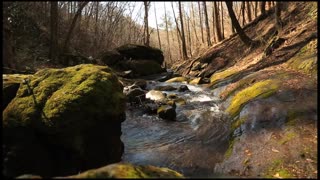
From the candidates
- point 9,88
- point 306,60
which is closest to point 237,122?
point 306,60

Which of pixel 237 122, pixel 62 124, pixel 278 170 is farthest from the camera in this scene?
pixel 237 122

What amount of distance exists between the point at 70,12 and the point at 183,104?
2024 centimetres

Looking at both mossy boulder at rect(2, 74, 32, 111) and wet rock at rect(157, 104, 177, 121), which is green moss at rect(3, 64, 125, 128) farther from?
wet rock at rect(157, 104, 177, 121)

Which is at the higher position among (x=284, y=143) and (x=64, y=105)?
(x=64, y=105)

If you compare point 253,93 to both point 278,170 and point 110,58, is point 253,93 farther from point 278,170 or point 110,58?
point 110,58

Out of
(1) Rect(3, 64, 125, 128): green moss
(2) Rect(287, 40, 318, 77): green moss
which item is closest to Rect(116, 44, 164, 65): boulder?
(2) Rect(287, 40, 318, 77): green moss

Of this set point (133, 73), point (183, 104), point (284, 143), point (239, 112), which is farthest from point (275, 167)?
point (133, 73)

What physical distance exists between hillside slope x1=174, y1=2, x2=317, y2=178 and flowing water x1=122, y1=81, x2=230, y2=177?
0.36m

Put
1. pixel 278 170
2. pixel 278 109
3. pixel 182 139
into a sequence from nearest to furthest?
pixel 278 170 → pixel 278 109 → pixel 182 139

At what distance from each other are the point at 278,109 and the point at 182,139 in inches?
103

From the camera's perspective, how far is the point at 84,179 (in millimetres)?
2971

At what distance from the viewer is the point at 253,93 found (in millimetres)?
10852

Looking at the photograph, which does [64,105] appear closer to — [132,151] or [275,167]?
[132,151]

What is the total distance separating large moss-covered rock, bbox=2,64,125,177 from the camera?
6285mm
